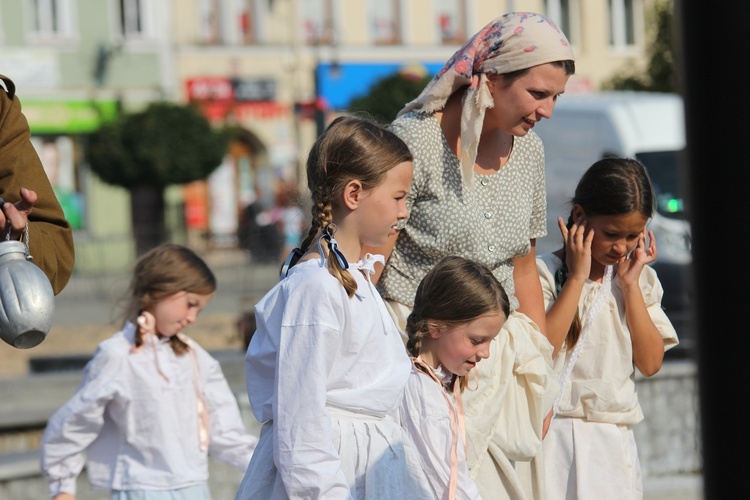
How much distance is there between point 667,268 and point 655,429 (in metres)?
6.18

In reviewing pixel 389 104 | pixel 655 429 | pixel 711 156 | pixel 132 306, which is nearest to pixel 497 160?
pixel 132 306

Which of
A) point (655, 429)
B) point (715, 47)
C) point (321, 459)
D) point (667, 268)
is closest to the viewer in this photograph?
point (715, 47)

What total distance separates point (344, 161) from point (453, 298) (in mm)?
471

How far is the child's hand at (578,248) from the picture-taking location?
12.6 feet

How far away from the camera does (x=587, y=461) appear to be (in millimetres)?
3863

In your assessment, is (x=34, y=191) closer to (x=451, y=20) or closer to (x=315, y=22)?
(x=315, y=22)

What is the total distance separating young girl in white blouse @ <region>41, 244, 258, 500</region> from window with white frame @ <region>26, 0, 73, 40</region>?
25714 mm

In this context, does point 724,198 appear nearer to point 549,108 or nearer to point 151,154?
point 549,108

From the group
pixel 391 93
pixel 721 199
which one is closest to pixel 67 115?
pixel 391 93

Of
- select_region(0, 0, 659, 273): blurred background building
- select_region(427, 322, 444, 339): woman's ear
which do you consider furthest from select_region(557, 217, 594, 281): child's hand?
select_region(0, 0, 659, 273): blurred background building

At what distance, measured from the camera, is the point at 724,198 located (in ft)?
3.93

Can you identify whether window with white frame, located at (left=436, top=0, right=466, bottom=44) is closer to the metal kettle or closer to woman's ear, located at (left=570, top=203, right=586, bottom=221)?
woman's ear, located at (left=570, top=203, right=586, bottom=221)

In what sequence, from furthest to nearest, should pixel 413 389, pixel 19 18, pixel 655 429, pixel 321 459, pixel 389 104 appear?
1. pixel 19 18
2. pixel 389 104
3. pixel 655 429
4. pixel 413 389
5. pixel 321 459

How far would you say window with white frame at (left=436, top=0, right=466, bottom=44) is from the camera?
34219 millimetres
